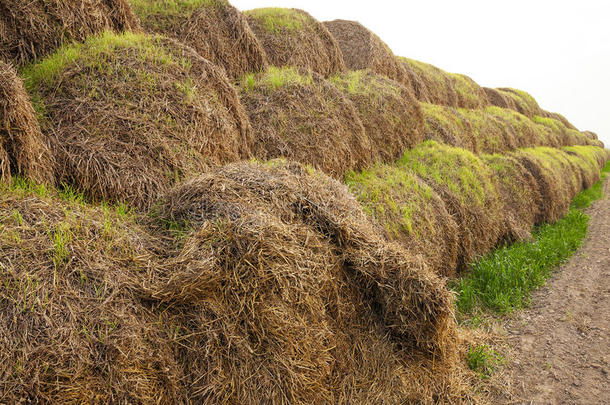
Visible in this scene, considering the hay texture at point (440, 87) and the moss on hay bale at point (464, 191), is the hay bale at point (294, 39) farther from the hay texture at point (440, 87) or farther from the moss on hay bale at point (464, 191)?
the hay texture at point (440, 87)

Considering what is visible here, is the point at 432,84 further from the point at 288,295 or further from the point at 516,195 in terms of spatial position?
the point at 288,295

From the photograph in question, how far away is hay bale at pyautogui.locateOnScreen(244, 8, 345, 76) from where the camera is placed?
6688mm

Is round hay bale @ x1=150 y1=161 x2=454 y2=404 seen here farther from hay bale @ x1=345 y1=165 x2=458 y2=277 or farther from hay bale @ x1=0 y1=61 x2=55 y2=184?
hay bale @ x1=345 y1=165 x2=458 y2=277

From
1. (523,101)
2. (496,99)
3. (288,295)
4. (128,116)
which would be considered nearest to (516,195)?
(288,295)

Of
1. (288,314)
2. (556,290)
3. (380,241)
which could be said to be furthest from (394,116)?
(288,314)

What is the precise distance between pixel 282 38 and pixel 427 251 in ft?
12.9

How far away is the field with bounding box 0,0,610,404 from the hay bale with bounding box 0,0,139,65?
2cm

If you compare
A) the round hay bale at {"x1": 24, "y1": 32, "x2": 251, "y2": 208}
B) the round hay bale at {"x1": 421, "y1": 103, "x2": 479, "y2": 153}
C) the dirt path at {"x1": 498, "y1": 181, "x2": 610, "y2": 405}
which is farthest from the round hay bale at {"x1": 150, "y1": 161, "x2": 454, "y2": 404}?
the round hay bale at {"x1": 421, "y1": 103, "x2": 479, "y2": 153}

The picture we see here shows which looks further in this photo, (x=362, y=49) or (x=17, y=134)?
(x=362, y=49)

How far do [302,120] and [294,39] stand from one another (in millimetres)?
2124

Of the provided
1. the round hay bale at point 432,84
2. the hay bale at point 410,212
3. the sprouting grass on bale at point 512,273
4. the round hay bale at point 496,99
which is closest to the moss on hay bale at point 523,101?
the round hay bale at point 496,99

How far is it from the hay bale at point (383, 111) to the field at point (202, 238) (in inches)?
30.2

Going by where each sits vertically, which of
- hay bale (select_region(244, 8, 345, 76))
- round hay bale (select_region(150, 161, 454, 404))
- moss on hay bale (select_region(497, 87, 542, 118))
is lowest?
moss on hay bale (select_region(497, 87, 542, 118))

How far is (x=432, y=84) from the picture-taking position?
38.5 ft
